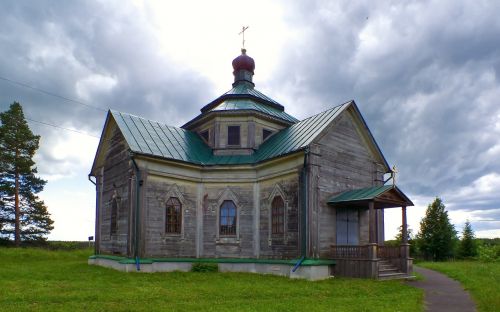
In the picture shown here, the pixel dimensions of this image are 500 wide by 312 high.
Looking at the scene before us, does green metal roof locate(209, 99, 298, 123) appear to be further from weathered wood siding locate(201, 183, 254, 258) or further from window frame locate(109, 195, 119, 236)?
window frame locate(109, 195, 119, 236)

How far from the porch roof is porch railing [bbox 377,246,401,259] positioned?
1811mm

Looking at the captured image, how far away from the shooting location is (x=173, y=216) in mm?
19078

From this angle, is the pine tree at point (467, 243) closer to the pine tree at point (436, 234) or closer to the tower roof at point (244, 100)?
the pine tree at point (436, 234)

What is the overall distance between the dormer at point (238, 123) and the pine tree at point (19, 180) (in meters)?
16.4

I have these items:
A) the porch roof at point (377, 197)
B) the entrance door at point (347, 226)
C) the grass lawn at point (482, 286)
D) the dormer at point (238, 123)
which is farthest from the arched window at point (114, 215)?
the grass lawn at point (482, 286)

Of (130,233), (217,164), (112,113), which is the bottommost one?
(130,233)

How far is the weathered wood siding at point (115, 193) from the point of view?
742 inches

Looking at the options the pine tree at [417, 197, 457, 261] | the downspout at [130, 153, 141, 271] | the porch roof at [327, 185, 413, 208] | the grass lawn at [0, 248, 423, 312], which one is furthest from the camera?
the pine tree at [417, 197, 457, 261]

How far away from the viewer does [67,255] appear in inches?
1115

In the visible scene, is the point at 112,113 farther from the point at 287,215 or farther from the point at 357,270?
the point at 357,270

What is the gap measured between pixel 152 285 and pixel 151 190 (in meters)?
5.71

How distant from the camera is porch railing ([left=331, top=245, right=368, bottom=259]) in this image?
53.9 ft

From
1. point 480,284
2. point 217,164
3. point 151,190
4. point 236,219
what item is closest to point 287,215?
point 236,219

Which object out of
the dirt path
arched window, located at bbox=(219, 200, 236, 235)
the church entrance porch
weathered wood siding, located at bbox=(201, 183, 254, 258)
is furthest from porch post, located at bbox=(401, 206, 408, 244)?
arched window, located at bbox=(219, 200, 236, 235)
